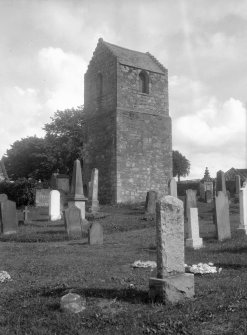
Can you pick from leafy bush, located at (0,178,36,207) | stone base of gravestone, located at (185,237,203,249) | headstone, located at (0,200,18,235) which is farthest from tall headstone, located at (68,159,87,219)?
leafy bush, located at (0,178,36,207)

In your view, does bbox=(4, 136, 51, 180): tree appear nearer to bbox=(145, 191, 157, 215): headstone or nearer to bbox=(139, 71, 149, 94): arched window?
bbox=(139, 71, 149, 94): arched window

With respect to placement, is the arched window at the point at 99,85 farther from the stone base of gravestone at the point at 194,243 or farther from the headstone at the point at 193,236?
the stone base of gravestone at the point at 194,243

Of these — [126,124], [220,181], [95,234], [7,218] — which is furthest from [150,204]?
[95,234]

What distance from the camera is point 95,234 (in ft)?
38.9

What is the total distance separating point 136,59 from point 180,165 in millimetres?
42122

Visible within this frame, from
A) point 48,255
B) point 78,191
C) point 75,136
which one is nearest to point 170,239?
point 48,255

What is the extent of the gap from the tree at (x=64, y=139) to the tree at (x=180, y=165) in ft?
85.3

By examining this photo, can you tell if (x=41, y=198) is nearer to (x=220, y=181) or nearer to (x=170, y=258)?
(x=220, y=181)

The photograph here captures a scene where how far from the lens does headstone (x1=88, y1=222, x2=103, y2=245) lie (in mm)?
11781

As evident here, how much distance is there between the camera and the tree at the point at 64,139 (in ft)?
145

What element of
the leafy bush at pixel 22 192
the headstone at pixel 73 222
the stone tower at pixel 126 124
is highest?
the stone tower at pixel 126 124

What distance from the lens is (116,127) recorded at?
26.3m

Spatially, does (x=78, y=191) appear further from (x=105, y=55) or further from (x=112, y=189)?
(x=105, y=55)

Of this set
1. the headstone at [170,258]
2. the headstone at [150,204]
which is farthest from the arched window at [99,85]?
the headstone at [170,258]
